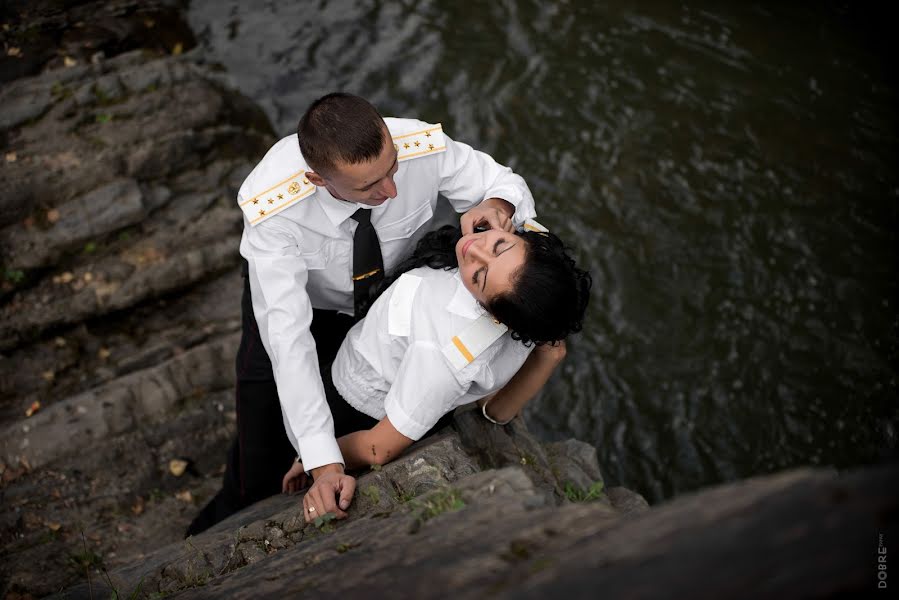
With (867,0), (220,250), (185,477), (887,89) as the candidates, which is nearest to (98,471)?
(185,477)

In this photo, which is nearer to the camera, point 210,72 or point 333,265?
point 333,265

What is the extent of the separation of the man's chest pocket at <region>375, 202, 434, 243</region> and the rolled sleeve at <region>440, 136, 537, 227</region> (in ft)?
0.64

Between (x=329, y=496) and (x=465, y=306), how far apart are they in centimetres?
97

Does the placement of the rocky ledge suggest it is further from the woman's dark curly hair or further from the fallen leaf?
the woman's dark curly hair

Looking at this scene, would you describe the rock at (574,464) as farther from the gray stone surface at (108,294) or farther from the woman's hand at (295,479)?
the gray stone surface at (108,294)

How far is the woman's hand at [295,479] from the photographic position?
346 centimetres

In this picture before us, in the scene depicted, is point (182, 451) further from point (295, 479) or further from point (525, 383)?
point (525, 383)

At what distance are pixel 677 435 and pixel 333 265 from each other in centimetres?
295

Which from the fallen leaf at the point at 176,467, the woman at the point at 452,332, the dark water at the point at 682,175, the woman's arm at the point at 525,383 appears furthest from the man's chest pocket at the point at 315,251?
the dark water at the point at 682,175

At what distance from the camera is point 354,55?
7.28 metres

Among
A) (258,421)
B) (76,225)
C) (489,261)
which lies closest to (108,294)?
(76,225)

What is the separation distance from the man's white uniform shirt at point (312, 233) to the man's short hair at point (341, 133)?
0.26 meters

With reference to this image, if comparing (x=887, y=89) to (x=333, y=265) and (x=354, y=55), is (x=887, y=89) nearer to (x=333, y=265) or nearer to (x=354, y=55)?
(x=354, y=55)

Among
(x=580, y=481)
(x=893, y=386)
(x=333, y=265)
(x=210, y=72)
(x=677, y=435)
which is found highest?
(x=333, y=265)
